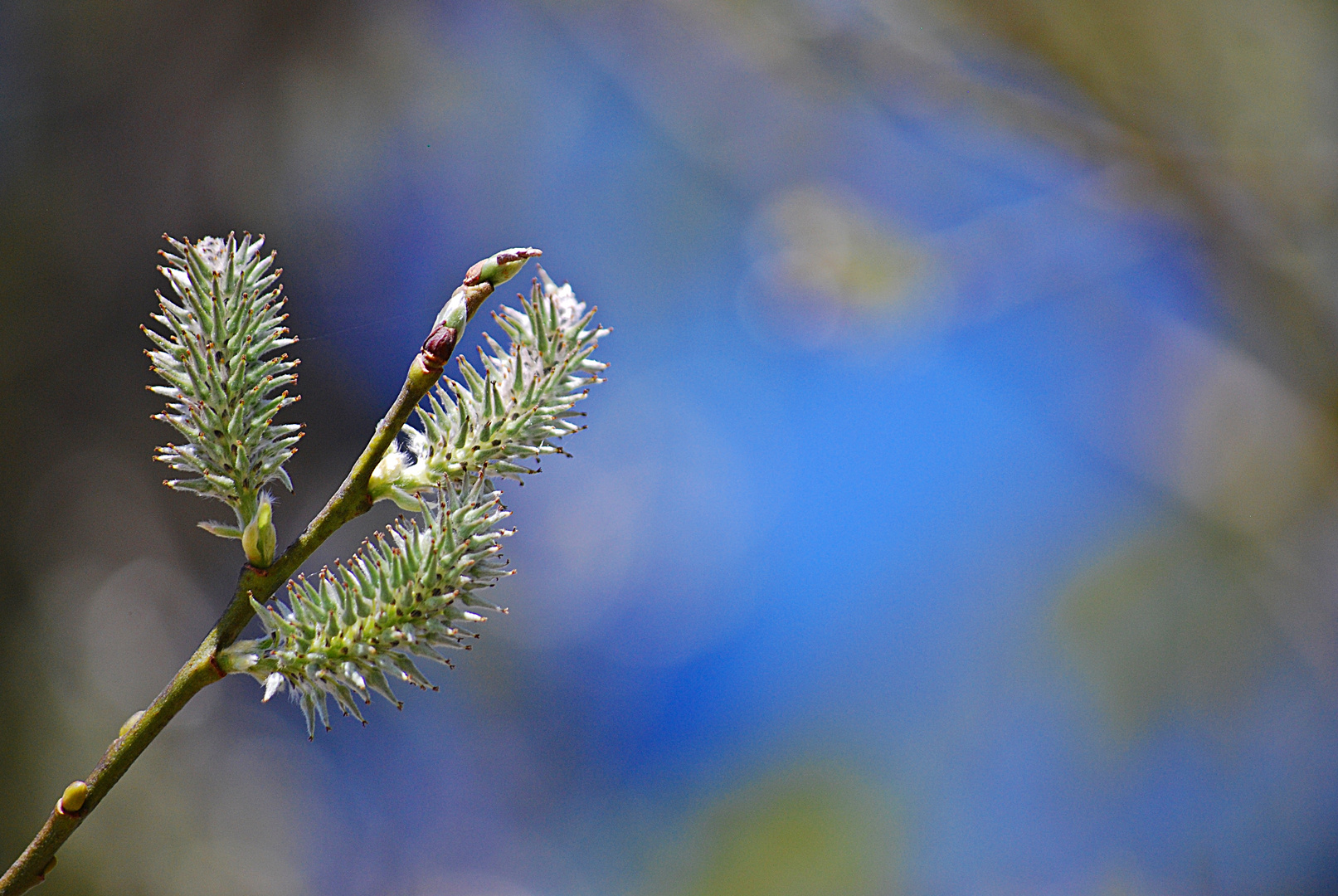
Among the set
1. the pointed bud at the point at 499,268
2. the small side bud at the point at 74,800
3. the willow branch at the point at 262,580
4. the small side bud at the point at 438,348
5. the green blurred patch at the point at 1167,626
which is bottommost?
the small side bud at the point at 74,800

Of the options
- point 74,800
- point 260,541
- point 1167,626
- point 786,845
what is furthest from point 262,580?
point 1167,626

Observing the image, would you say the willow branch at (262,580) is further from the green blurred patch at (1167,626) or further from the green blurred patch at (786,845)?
the green blurred patch at (1167,626)

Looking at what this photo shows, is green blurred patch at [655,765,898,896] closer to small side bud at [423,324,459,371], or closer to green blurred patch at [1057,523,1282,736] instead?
green blurred patch at [1057,523,1282,736]

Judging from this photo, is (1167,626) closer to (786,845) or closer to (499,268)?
(786,845)

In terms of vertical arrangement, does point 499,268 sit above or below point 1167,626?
below

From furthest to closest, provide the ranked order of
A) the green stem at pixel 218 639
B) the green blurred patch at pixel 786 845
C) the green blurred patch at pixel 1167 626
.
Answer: the green blurred patch at pixel 1167 626 → the green blurred patch at pixel 786 845 → the green stem at pixel 218 639

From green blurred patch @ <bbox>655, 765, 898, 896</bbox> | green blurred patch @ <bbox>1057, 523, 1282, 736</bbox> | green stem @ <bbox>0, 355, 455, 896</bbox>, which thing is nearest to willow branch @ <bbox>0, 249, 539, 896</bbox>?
green stem @ <bbox>0, 355, 455, 896</bbox>

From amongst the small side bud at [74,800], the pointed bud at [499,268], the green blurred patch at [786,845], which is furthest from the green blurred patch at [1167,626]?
the small side bud at [74,800]
